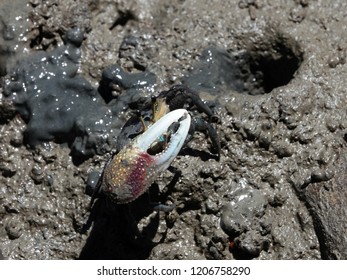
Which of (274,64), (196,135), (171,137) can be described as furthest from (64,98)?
(274,64)

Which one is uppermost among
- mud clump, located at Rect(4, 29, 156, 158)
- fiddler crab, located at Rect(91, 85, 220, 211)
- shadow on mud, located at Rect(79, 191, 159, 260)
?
fiddler crab, located at Rect(91, 85, 220, 211)

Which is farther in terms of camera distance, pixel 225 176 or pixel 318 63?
pixel 318 63

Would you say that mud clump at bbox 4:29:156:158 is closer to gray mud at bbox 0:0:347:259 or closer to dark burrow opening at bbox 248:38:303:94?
gray mud at bbox 0:0:347:259

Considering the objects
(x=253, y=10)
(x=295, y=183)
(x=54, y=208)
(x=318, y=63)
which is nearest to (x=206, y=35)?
(x=253, y=10)

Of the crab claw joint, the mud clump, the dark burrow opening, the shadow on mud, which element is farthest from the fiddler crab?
the dark burrow opening

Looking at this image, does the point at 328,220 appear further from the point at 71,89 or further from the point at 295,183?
the point at 71,89
